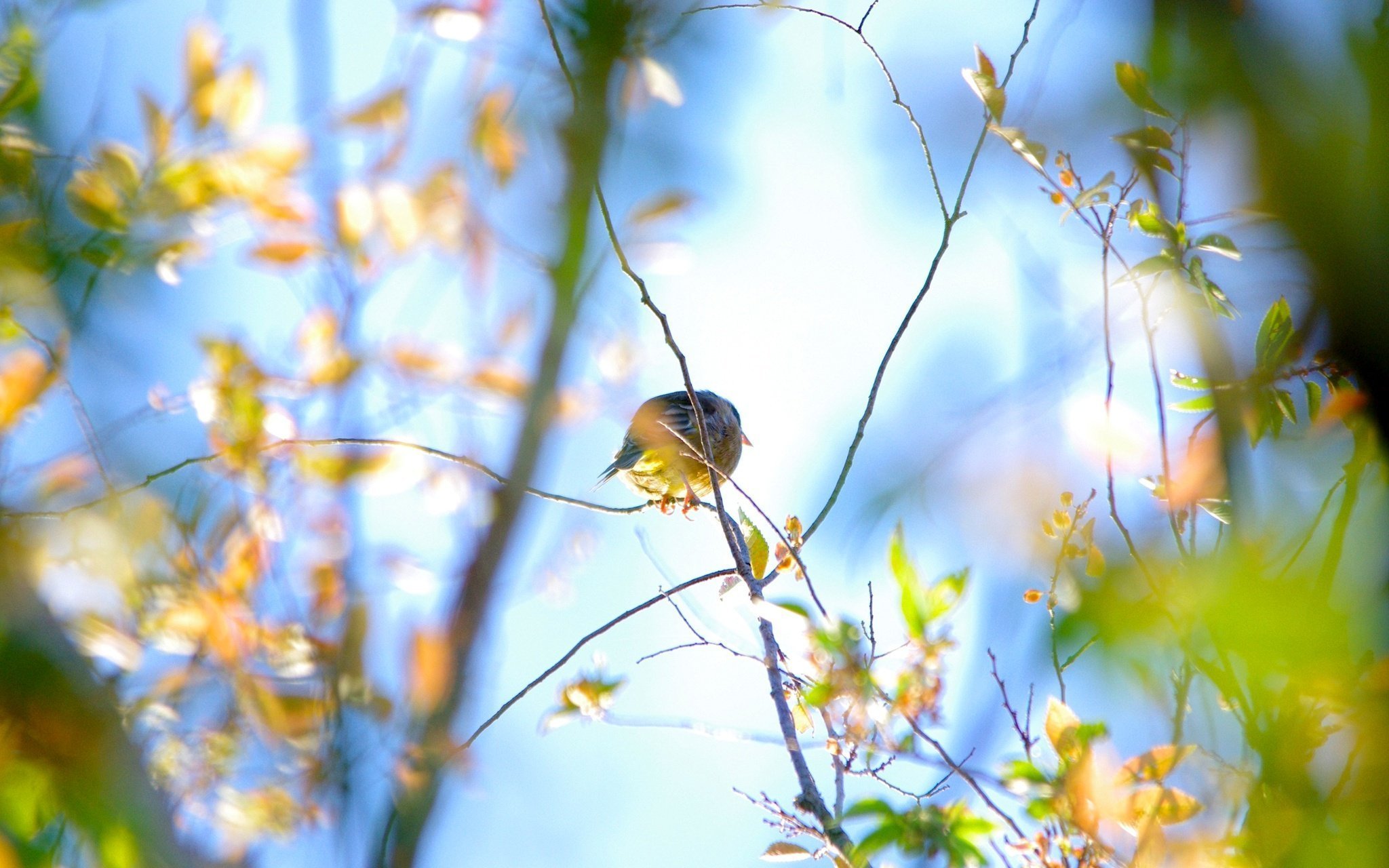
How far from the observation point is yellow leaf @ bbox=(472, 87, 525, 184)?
89.6 inches

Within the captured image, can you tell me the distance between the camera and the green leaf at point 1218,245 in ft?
5.53

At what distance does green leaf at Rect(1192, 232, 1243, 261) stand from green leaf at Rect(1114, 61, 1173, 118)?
0.78 feet

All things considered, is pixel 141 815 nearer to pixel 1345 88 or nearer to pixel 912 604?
pixel 912 604

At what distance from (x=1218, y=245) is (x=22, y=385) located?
8.58 ft

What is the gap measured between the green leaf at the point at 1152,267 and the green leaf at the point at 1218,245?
48 mm

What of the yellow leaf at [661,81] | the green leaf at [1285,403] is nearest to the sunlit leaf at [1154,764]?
the green leaf at [1285,403]

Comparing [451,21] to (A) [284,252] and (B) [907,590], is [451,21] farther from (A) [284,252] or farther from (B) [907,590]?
(B) [907,590]

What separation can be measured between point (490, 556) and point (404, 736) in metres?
0.40

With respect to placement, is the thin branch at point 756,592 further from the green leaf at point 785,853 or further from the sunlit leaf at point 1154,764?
the sunlit leaf at point 1154,764

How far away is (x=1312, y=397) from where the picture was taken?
71.3 inches

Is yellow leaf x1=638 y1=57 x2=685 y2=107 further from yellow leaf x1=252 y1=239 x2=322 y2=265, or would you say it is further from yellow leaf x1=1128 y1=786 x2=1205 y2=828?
yellow leaf x1=1128 y1=786 x2=1205 y2=828

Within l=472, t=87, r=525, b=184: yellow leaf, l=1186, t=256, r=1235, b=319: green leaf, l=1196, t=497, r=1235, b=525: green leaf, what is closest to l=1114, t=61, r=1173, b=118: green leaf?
l=1186, t=256, r=1235, b=319: green leaf

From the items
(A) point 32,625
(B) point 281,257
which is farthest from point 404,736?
(B) point 281,257

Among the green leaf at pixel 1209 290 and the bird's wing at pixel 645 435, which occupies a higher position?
the green leaf at pixel 1209 290
